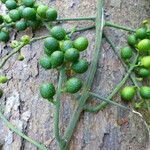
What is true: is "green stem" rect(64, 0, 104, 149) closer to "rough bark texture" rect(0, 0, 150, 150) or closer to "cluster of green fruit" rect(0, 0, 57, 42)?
"rough bark texture" rect(0, 0, 150, 150)

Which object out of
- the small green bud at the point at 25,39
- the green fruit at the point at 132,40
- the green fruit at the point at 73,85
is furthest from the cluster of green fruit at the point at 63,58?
the green fruit at the point at 132,40

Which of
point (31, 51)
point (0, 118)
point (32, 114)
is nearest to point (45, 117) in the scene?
point (32, 114)

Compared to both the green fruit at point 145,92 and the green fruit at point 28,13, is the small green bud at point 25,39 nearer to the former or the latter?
the green fruit at point 28,13

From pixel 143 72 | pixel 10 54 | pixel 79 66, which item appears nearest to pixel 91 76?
pixel 79 66

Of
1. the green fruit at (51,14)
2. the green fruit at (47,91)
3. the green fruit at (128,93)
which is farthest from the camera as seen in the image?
the green fruit at (51,14)

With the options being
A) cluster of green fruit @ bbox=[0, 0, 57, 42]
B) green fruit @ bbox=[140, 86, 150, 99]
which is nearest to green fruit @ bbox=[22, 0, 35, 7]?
cluster of green fruit @ bbox=[0, 0, 57, 42]

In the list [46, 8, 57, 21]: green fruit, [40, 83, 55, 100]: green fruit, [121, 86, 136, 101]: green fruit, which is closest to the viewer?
[40, 83, 55, 100]: green fruit
